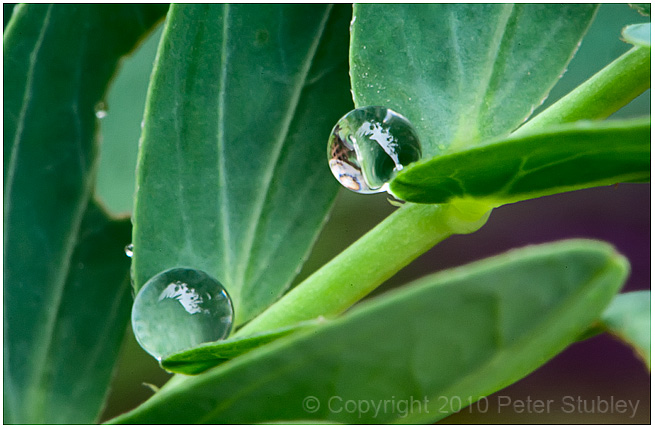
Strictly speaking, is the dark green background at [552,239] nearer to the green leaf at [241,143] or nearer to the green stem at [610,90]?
the green leaf at [241,143]

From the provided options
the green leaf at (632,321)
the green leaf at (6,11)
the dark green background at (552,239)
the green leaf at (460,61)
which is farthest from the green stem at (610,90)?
the dark green background at (552,239)

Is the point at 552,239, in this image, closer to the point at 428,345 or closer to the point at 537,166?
the point at 537,166

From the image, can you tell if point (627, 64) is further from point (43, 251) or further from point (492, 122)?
point (43, 251)

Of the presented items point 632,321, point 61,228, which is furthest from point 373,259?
point 61,228

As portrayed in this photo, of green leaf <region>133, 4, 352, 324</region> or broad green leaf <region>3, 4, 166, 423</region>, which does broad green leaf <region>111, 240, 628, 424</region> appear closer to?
green leaf <region>133, 4, 352, 324</region>

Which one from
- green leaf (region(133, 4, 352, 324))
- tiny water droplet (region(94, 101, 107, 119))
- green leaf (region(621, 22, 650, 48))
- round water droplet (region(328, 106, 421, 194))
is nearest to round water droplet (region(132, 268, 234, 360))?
green leaf (region(133, 4, 352, 324))

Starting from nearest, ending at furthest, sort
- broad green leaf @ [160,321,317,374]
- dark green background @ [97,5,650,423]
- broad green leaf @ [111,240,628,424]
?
broad green leaf @ [111,240,628,424]
broad green leaf @ [160,321,317,374]
dark green background @ [97,5,650,423]

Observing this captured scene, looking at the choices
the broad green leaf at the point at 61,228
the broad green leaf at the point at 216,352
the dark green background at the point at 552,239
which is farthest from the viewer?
the dark green background at the point at 552,239
